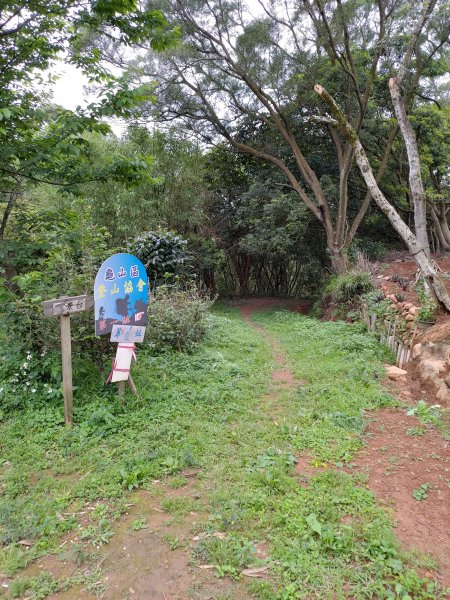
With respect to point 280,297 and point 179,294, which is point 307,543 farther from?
point 280,297

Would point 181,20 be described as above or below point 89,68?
above

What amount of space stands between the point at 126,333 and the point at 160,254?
5270mm

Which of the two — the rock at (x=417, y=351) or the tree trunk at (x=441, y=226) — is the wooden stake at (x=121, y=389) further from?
the tree trunk at (x=441, y=226)

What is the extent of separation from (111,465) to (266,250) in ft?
37.0

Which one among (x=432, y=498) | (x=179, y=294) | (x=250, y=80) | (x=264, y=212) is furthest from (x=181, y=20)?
(x=432, y=498)

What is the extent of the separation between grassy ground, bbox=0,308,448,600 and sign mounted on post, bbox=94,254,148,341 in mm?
936

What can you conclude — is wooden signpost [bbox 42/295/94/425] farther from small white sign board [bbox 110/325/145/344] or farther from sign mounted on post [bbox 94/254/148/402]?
small white sign board [bbox 110/325/145/344]

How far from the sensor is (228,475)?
123 inches

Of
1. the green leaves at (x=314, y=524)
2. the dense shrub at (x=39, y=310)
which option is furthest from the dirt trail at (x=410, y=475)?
the dense shrub at (x=39, y=310)

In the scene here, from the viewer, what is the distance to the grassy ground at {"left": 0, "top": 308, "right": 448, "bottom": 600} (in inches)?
88.0

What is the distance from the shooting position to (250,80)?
1124 cm

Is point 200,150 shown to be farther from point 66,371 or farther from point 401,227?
point 66,371

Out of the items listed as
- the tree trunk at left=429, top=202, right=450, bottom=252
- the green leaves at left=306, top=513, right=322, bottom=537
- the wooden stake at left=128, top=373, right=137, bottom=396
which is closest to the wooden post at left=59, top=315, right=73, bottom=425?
the wooden stake at left=128, top=373, right=137, bottom=396

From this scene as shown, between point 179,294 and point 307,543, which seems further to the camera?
point 179,294
